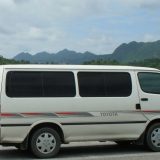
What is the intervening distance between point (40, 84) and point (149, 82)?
→ 8.64 feet

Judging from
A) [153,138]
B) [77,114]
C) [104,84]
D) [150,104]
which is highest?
[104,84]

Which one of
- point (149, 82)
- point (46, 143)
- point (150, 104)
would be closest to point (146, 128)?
point (150, 104)

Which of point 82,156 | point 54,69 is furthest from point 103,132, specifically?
point 54,69

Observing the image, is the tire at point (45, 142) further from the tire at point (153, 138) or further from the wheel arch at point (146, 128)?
the tire at point (153, 138)

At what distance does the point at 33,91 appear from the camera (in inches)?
438

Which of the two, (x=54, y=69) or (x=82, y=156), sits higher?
(x=54, y=69)

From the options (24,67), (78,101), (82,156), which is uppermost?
(24,67)

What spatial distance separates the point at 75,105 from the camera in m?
11.3

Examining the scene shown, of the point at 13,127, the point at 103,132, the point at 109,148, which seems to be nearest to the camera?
the point at 13,127

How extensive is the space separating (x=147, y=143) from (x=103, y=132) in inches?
44.3

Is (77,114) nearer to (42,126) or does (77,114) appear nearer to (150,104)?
(42,126)

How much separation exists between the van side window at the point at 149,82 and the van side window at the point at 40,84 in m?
1.65

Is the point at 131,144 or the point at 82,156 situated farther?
the point at 131,144

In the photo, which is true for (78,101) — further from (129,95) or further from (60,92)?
(129,95)
